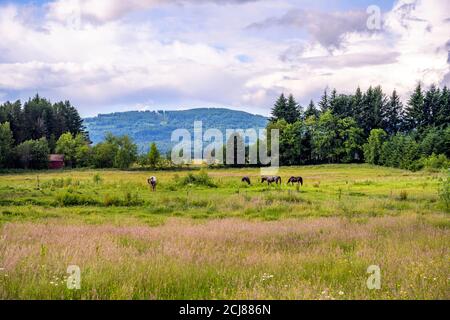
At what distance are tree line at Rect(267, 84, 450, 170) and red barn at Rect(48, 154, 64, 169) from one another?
151 ft

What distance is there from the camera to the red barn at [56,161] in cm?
8656

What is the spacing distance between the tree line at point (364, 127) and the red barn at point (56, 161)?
4594cm

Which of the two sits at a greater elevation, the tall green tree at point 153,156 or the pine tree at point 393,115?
the pine tree at point 393,115

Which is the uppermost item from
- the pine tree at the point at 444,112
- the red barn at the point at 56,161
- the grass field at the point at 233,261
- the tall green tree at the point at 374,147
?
the pine tree at the point at 444,112

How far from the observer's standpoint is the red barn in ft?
284

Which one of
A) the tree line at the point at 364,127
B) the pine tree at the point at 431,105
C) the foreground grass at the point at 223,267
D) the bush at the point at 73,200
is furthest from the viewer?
the pine tree at the point at 431,105

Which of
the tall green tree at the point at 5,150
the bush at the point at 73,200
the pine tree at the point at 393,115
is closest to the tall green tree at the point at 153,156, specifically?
the tall green tree at the point at 5,150

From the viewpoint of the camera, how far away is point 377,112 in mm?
106125

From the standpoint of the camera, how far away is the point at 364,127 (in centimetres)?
10744

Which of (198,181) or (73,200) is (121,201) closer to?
(73,200)

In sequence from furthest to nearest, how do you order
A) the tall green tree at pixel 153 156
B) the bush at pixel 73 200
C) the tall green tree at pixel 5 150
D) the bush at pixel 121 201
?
the tall green tree at pixel 153 156 → the tall green tree at pixel 5 150 → the bush at pixel 73 200 → the bush at pixel 121 201

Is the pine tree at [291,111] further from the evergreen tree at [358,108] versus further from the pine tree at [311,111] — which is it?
the evergreen tree at [358,108]

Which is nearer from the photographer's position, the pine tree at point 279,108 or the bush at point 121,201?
the bush at point 121,201
